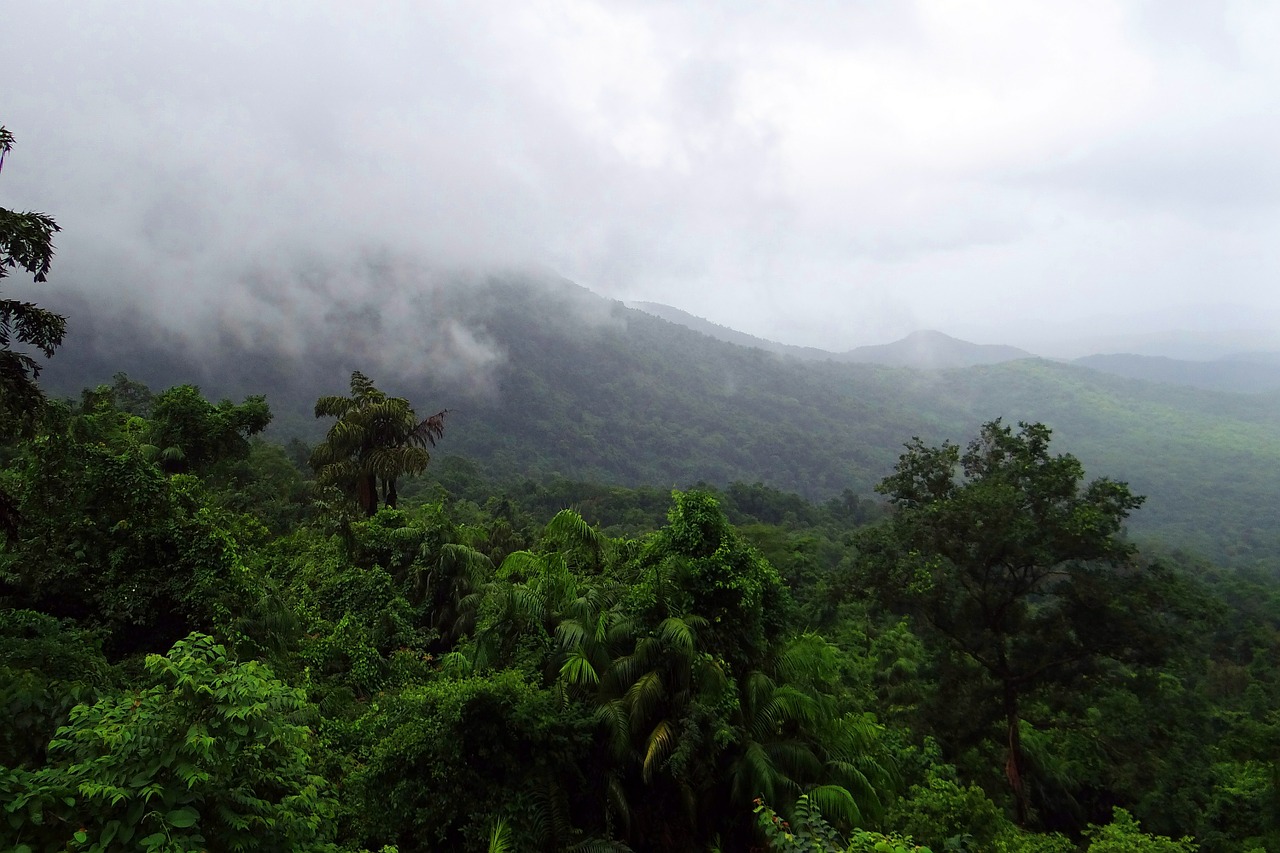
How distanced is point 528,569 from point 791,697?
5.01m

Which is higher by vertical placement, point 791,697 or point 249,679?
point 249,679

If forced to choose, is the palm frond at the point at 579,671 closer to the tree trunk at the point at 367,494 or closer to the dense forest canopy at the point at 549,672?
the dense forest canopy at the point at 549,672

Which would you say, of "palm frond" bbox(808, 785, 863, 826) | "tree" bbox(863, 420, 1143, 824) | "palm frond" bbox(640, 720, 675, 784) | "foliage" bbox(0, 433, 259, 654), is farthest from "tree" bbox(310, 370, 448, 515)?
"tree" bbox(863, 420, 1143, 824)

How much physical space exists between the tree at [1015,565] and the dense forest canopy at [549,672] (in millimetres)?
75

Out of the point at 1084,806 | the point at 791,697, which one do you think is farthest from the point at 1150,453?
the point at 791,697

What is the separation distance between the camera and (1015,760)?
15.5 meters

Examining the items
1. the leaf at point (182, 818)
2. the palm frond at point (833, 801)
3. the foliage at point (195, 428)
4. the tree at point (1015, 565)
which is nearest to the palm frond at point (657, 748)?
the palm frond at point (833, 801)

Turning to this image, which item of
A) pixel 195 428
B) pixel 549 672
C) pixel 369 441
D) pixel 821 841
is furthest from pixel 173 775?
pixel 195 428

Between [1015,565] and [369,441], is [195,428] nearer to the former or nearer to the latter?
[369,441]

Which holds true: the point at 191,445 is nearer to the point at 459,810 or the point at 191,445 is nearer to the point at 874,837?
the point at 459,810

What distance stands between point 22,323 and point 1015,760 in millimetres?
19774

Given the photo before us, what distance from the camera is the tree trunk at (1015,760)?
14.9 metres

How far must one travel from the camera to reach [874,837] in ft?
16.5

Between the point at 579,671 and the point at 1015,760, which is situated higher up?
the point at 579,671
